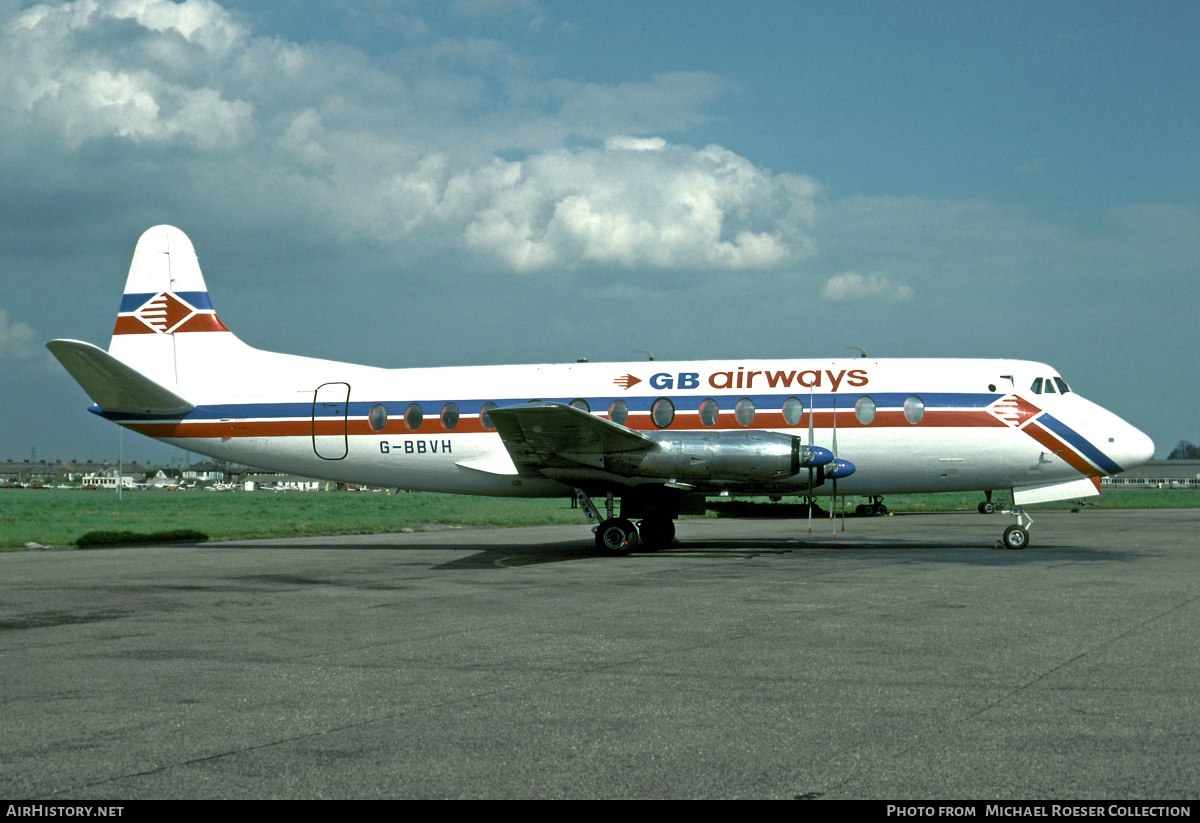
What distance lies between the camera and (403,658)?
8836 millimetres

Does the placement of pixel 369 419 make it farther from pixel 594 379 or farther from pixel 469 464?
pixel 594 379

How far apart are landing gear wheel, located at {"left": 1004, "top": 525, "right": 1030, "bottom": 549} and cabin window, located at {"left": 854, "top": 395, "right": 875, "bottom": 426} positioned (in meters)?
3.88

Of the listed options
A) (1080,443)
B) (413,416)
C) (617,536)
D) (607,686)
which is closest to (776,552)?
(617,536)

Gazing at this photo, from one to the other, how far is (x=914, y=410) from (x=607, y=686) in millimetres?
14826

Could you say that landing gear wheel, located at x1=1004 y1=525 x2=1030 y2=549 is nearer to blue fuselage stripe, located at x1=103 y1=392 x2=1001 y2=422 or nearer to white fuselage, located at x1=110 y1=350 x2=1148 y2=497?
white fuselage, located at x1=110 y1=350 x2=1148 y2=497

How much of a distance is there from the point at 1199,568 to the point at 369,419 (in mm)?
16411

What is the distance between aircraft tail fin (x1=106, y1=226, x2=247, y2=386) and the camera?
23.8 meters

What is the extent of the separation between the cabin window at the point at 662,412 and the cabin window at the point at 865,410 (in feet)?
12.5

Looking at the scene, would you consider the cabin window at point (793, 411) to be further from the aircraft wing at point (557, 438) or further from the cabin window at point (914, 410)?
the aircraft wing at point (557, 438)

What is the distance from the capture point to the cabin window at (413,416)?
22.3 metres

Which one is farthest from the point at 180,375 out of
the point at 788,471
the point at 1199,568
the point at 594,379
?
the point at 1199,568

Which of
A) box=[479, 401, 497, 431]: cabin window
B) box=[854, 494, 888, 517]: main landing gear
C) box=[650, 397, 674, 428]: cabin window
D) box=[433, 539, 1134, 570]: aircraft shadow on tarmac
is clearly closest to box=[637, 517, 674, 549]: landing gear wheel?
box=[433, 539, 1134, 570]: aircraft shadow on tarmac

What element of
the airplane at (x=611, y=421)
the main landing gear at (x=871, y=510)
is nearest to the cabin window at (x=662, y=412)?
the airplane at (x=611, y=421)

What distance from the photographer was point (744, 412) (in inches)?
831
